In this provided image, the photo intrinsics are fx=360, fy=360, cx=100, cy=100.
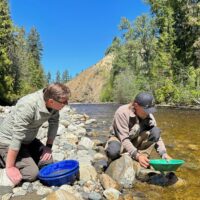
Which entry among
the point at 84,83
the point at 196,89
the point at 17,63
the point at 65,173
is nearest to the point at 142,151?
the point at 65,173

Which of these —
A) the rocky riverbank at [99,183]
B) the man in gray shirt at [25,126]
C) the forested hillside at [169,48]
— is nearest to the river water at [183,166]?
the rocky riverbank at [99,183]

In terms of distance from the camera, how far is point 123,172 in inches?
230

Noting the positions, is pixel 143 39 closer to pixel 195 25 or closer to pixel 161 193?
pixel 195 25

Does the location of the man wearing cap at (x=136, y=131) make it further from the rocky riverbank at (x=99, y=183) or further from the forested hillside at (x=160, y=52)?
the forested hillside at (x=160, y=52)

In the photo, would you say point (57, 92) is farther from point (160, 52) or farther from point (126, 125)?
point (160, 52)

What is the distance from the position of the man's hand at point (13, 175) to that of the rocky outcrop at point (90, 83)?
97500 mm

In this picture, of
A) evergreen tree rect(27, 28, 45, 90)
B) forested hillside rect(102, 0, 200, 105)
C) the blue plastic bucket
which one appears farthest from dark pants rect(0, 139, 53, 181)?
evergreen tree rect(27, 28, 45, 90)

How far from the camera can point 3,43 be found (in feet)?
99.2

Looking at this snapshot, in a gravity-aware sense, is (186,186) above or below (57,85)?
below

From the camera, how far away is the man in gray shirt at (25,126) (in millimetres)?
4852

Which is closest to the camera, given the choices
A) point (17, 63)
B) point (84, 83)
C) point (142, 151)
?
point (142, 151)

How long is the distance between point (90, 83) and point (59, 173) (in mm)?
113883

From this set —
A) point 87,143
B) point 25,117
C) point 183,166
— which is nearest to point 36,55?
point 87,143

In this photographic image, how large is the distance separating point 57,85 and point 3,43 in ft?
88.2
